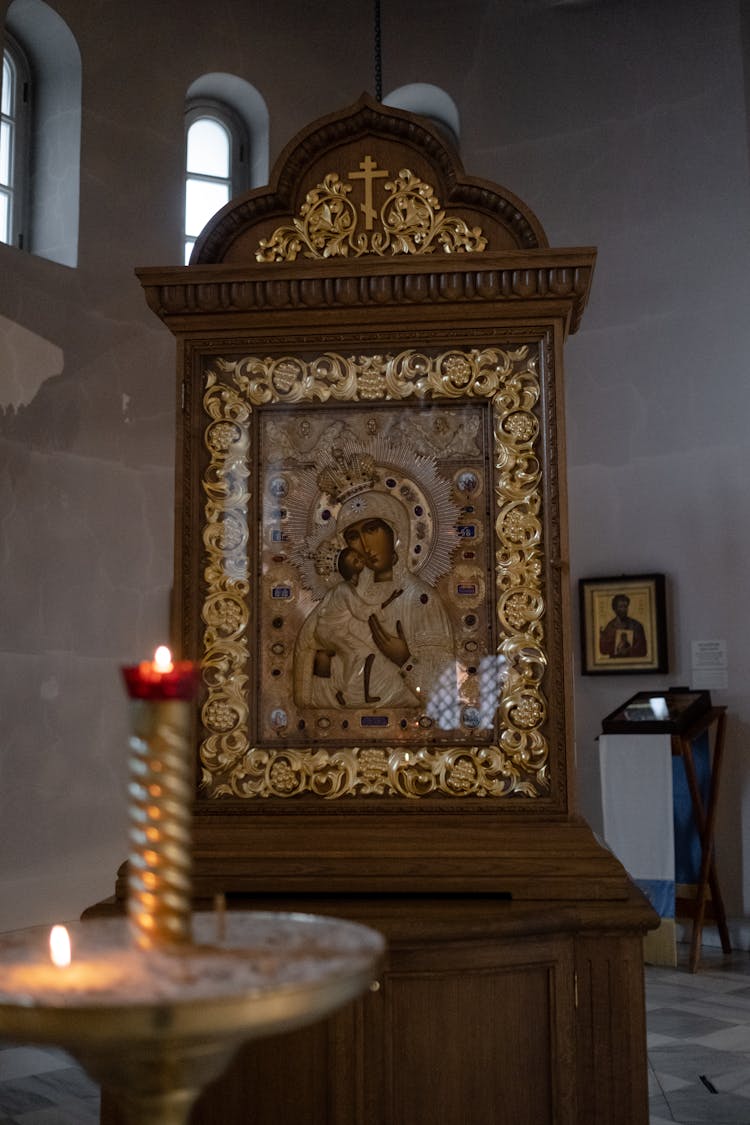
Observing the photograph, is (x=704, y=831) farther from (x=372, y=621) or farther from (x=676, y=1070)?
(x=372, y=621)

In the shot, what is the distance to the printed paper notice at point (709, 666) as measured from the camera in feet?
23.1

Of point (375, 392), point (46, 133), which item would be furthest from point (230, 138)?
point (375, 392)

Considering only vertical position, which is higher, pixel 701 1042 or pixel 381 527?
pixel 381 527

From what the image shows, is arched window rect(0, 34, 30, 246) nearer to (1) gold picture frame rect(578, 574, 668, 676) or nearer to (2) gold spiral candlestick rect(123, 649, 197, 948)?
(1) gold picture frame rect(578, 574, 668, 676)

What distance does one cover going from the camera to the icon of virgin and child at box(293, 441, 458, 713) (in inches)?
119

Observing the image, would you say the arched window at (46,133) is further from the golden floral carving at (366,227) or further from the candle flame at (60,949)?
the candle flame at (60,949)

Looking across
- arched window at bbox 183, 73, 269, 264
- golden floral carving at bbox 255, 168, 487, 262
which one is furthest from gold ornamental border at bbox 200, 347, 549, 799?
arched window at bbox 183, 73, 269, 264

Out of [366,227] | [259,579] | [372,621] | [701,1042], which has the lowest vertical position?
[701,1042]

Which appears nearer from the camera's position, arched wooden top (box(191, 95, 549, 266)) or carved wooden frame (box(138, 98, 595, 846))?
carved wooden frame (box(138, 98, 595, 846))

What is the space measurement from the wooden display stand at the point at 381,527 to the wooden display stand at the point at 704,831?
3.54 m

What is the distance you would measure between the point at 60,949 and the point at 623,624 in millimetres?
6252

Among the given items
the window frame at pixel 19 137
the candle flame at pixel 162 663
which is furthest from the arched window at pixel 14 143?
the candle flame at pixel 162 663

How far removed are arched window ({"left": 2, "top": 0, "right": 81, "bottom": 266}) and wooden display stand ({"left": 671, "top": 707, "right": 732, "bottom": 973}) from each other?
14.2 feet

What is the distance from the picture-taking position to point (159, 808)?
1.32 m
